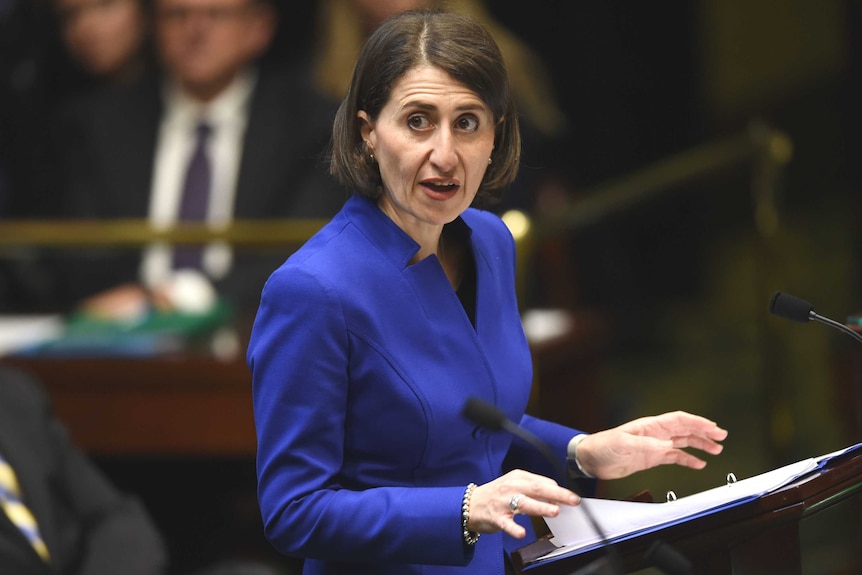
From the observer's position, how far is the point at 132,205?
15.9 ft

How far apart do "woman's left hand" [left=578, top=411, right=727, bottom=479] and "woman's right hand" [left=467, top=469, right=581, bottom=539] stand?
8.2 inches

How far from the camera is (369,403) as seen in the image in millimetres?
1419

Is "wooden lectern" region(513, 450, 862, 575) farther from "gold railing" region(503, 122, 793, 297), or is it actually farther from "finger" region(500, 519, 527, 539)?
"gold railing" region(503, 122, 793, 297)

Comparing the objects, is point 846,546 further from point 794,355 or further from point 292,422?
point 794,355

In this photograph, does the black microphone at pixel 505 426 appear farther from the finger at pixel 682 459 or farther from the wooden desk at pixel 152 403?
the wooden desk at pixel 152 403

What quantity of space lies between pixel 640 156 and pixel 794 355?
1.08 m

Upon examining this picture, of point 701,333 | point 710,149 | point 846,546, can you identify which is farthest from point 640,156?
point 846,546

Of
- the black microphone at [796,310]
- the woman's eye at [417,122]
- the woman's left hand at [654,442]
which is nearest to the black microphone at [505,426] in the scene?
the woman's left hand at [654,442]

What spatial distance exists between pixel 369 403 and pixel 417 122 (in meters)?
0.31

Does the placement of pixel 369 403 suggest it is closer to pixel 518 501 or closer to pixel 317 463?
pixel 317 463

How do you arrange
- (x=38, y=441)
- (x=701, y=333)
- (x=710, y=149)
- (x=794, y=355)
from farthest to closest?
1. (x=701, y=333)
2. (x=794, y=355)
3. (x=710, y=149)
4. (x=38, y=441)

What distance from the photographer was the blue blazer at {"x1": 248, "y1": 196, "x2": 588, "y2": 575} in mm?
1367

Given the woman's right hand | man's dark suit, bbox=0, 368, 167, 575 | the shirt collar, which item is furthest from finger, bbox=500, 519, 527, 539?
the shirt collar

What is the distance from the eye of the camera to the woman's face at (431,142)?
1.42m
